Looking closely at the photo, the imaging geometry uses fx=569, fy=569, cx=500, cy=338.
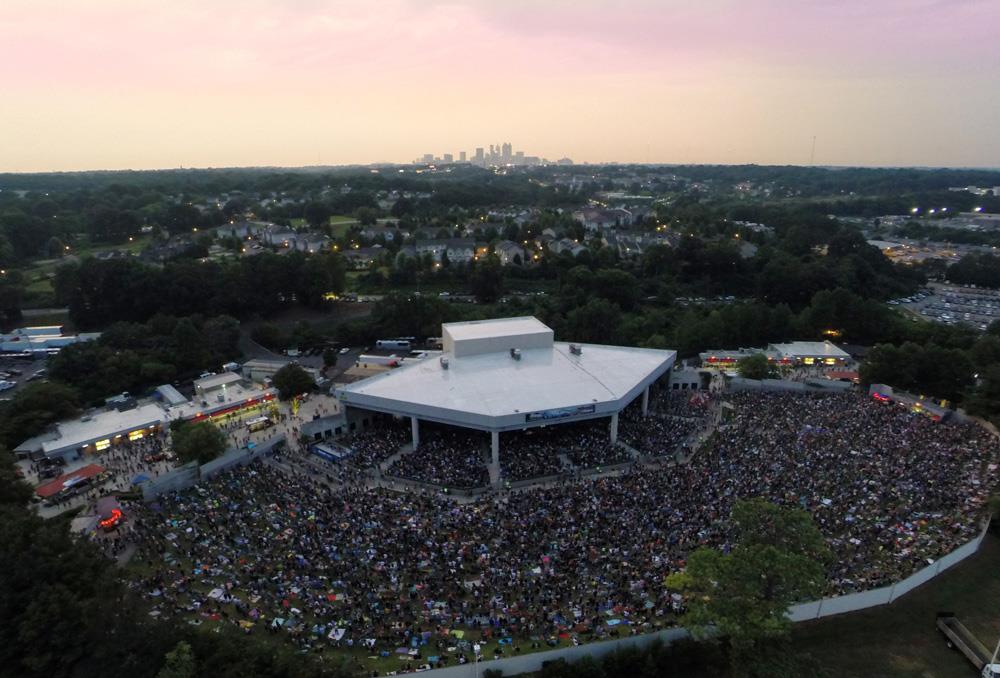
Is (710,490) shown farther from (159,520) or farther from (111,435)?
(111,435)

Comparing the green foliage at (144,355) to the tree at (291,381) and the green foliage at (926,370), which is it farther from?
the green foliage at (926,370)

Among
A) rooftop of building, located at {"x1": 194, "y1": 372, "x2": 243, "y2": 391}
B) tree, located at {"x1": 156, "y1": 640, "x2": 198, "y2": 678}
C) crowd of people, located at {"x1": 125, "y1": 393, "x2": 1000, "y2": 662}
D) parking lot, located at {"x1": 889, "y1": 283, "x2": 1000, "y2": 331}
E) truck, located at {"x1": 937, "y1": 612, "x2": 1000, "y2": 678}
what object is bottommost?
parking lot, located at {"x1": 889, "y1": 283, "x2": 1000, "y2": 331}

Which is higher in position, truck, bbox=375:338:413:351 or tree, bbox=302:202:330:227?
tree, bbox=302:202:330:227

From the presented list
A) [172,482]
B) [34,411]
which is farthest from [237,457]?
[34,411]

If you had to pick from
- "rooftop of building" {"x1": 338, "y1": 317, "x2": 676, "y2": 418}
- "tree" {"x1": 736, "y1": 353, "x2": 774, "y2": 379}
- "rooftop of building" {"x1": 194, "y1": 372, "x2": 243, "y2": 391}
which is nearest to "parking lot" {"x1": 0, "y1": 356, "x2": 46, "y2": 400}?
"rooftop of building" {"x1": 194, "y1": 372, "x2": 243, "y2": 391}

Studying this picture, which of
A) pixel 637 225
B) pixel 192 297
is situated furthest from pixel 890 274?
pixel 192 297

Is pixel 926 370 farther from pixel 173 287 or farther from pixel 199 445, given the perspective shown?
pixel 173 287

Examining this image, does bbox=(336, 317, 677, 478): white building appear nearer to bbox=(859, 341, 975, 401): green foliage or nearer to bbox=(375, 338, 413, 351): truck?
bbox=(375, 338, 413, 351): truck
